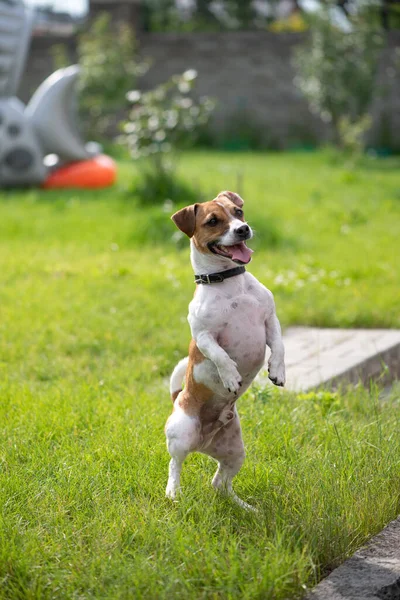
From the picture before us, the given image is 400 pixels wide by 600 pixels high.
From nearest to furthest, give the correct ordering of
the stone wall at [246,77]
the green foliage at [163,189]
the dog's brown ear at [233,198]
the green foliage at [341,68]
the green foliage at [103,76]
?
the dog's brown ear at [233,198], the green foliage at [163,189], the green foliage at [341,68], the green foliage at [103,76], the stone wall at [246,77]

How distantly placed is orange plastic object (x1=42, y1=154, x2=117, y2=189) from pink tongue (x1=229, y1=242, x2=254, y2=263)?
31.9 ft

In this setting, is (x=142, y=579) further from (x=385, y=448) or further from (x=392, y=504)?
(x=385, y=448)

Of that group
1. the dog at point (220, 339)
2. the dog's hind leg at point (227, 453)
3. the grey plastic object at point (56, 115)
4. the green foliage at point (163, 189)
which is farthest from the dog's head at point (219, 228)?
the grey plastic object at point (56, 115)

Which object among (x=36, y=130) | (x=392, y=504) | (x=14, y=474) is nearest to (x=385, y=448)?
(x=392, y=504)

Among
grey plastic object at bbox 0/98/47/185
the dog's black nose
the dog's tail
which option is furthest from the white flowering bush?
the dog's black nose

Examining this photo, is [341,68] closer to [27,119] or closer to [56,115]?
[56,115]

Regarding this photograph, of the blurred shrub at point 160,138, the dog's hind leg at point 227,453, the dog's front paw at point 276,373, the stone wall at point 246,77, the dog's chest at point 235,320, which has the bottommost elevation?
the stone wall at point 246,77

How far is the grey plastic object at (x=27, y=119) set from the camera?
11977mm

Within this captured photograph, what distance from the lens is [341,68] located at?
16656 mm

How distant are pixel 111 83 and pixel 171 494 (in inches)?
666

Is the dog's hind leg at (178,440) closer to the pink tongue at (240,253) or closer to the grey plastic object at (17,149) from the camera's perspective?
the pink tongue at (240,253)

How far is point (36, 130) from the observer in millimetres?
12148

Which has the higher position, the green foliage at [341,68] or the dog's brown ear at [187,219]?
the dog's brown ear at [187,219]

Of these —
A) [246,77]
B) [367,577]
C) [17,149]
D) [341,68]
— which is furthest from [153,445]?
[246,77]
